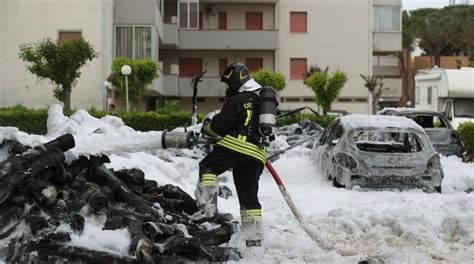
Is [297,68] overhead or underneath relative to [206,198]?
overhead

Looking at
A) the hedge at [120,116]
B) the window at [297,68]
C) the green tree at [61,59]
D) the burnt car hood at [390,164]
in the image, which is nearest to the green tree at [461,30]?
the window at [297,68]

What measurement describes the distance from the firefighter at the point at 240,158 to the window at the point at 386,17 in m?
40.0

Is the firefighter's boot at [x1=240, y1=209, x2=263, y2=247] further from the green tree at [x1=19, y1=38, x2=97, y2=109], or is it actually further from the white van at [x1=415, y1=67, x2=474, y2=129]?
the white van at [x1=415, y1=67, x2=474, y2=129]

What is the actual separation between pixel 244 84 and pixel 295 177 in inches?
254

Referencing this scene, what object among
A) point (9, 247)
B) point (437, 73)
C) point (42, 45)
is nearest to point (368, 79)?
point (437, 73)

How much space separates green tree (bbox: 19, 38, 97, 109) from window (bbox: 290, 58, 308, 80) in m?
20.6

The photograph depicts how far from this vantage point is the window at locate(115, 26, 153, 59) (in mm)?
33375

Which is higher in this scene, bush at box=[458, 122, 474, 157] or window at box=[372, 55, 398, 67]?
window at box=[372, 55, 398, 67]

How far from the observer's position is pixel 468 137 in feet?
63.3

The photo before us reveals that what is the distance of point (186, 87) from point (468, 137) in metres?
25.4

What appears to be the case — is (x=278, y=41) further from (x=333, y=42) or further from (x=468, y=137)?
(x=468, y=137)

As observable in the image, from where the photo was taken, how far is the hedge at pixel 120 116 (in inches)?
870

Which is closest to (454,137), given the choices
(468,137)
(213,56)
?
(468,137)

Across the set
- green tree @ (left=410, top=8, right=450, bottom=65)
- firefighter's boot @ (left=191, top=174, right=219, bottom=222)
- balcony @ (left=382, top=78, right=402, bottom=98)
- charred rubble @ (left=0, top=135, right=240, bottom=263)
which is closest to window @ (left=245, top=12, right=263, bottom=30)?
balcony @ (left=382, top=78, right=402, bottom=98)
